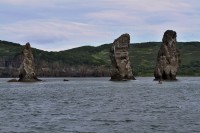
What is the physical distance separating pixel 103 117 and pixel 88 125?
6.54 m

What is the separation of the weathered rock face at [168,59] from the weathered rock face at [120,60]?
12161 millimetres

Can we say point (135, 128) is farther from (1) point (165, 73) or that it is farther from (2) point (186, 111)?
(1) point (165, 73)

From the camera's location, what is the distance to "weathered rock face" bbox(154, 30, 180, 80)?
571 ft

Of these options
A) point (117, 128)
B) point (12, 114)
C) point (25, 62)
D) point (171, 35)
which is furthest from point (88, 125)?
point (171, 35)

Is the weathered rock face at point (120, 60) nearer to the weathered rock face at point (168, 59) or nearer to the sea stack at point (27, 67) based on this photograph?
the weathered rock face at point (168, 59)

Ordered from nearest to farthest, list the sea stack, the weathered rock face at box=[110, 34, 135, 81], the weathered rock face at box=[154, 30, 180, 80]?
the sea stack, the weathered rock face at box=[154, 30, 180, 80], the weathered rock face at box=[110, 34, 135, 81]

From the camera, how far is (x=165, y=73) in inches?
6880

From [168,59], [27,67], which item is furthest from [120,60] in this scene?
[27,67]

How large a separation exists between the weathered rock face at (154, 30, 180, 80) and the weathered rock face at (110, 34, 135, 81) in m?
12.2

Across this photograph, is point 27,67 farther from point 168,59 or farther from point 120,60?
point 168,59

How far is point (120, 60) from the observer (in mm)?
182250

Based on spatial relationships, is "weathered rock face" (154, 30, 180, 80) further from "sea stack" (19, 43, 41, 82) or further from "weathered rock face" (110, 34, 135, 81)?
"sea stack" (19, 43, 41, 82)

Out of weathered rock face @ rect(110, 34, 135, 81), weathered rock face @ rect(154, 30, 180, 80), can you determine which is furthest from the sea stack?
weathered rock face @ rect(154, 30, 180, 80)

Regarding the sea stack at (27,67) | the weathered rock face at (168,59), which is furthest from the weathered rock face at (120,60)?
the sea stack at (27,67)
